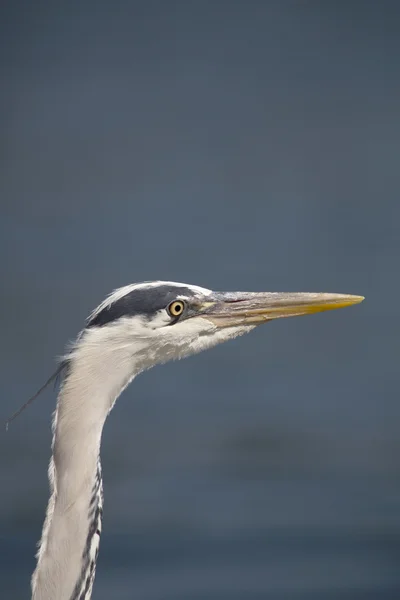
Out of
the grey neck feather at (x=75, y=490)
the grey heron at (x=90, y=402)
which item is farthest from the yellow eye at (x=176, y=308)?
the grey neck feather at (x=75, y=490)

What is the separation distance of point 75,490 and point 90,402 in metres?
0.23

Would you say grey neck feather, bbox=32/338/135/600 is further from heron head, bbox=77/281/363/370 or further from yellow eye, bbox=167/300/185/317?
yellow eye, bbox=167/300/185/317

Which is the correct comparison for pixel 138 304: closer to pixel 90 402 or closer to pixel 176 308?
pixel 176 308

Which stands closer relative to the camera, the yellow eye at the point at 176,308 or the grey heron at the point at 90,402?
the grey heron at the point at 90,402

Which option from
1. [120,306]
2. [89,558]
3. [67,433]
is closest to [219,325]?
[120,306]

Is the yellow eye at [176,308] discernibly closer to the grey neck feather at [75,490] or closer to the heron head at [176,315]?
the heron head at [176,315]

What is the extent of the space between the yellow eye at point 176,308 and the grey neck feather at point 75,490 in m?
0.26

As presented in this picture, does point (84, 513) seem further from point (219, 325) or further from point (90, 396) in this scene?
point (219, 325)

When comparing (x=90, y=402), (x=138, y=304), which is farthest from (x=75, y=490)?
(x=138, y=304)

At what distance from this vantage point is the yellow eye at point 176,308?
2.61 meters

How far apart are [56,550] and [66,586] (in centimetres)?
10

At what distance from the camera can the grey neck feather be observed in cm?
243

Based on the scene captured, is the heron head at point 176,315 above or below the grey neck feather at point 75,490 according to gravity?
above

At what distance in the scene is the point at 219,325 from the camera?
2721mm
